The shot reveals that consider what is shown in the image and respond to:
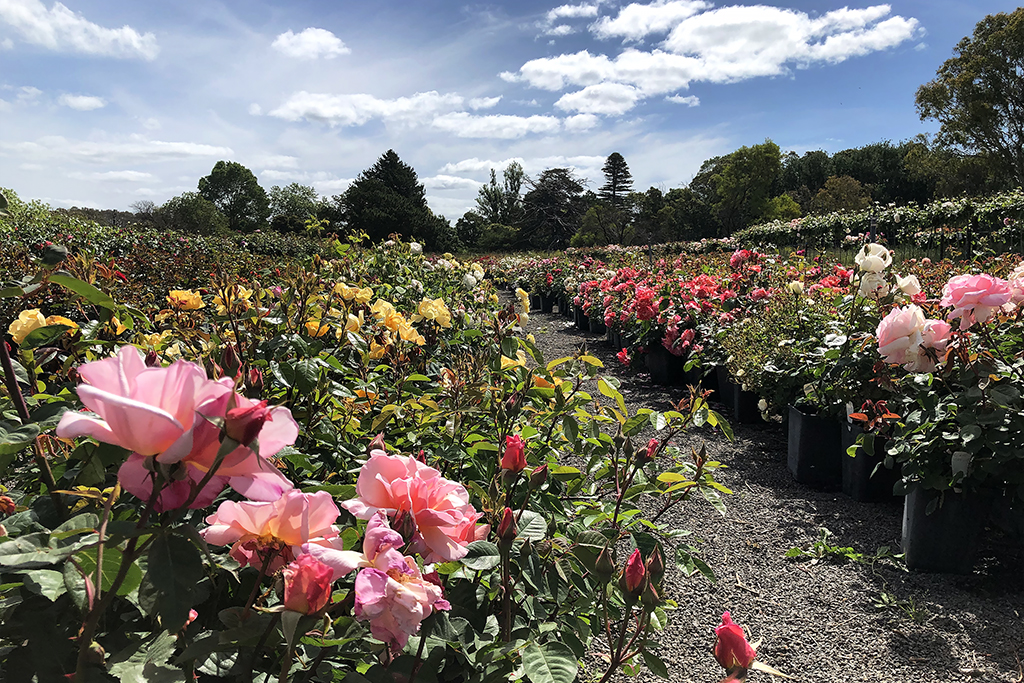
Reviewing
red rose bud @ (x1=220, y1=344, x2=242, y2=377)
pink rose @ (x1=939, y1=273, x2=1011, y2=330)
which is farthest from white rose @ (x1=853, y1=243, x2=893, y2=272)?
red rose bud @ (x1=220, y1=344, x2=242, y2=377)

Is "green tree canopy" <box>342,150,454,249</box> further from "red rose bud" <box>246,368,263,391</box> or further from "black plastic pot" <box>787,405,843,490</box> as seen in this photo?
"red rose bud" <box>246,368,263,391</box>

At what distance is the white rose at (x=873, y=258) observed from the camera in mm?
2518

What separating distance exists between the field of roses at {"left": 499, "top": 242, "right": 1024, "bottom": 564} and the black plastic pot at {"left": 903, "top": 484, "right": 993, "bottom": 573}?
33 millimetres

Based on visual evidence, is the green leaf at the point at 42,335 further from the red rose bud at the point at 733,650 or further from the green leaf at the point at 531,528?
the red rose bud at the point at 733,650

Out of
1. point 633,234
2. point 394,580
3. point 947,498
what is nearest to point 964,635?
point 947,498

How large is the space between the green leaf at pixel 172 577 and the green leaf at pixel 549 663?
43 centimetres

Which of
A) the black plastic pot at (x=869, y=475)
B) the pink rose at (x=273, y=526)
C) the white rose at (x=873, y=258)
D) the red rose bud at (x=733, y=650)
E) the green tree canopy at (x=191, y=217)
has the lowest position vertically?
the black plastic pot at (x=869, y=475)

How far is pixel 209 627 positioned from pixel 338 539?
0.25m

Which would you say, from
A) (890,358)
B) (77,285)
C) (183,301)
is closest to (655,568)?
(77,285)

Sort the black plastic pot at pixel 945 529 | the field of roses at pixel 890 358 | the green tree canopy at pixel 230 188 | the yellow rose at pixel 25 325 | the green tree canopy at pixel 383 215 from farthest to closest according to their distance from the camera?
the green tree canopy at pixel 230 188 < the green tree canopy at pixel 383 215 < the black plastic pot at pixel 945 529 < the field of roses at pixel 890 358 < the yellow rose at pixel 25 325

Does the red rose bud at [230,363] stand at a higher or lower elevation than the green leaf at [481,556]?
higher

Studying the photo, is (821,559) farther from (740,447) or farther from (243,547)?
(243,547)

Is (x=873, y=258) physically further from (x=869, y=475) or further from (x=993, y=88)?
(x=993, y=88)

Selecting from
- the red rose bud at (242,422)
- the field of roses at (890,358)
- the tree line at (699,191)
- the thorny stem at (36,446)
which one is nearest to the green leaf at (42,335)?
the thorny stem at (36,446)
